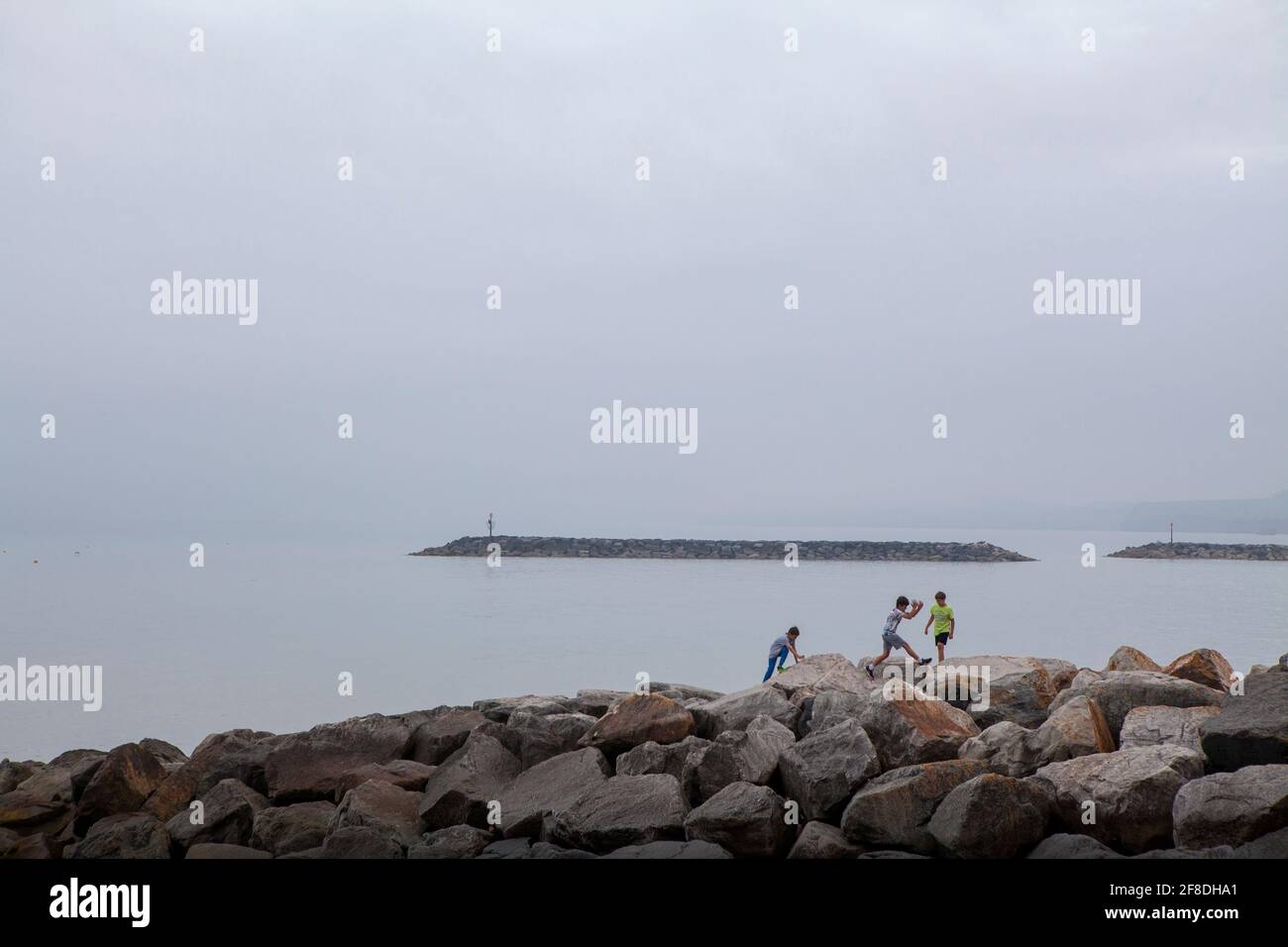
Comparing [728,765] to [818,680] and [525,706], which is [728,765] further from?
[525,706]

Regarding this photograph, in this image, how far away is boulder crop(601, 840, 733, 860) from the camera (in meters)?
8.09

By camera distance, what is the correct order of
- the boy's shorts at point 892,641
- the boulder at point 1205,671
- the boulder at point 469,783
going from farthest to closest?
the boy's shorts at point 892,641 → the boulder at point 1205,671 → the boulder at point 469,783

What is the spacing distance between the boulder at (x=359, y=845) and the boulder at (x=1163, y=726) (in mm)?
6041

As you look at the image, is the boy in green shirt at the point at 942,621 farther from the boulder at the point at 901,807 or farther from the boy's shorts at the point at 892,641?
the boulder at the point at 901,807

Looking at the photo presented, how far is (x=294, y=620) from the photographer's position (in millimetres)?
33438

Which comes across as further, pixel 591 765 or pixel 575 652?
pixel 575 652

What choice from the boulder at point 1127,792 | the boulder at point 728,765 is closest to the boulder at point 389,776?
the boulder at point 728,765

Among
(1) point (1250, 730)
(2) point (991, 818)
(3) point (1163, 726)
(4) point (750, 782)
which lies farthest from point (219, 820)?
(1) point (1250, 730)

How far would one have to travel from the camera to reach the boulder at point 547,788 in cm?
914

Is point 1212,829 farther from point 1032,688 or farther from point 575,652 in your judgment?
point 575,652

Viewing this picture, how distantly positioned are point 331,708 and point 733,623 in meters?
14.5

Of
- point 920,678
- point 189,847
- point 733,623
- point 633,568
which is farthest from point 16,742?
point 633,568

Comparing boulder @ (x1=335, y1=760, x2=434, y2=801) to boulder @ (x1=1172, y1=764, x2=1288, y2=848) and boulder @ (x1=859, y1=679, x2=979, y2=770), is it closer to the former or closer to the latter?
boulder @ (x1=859, y1=679, x2=979, y2=770)

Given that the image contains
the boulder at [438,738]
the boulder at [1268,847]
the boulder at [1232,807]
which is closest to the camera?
the boulder at [1268,847]
